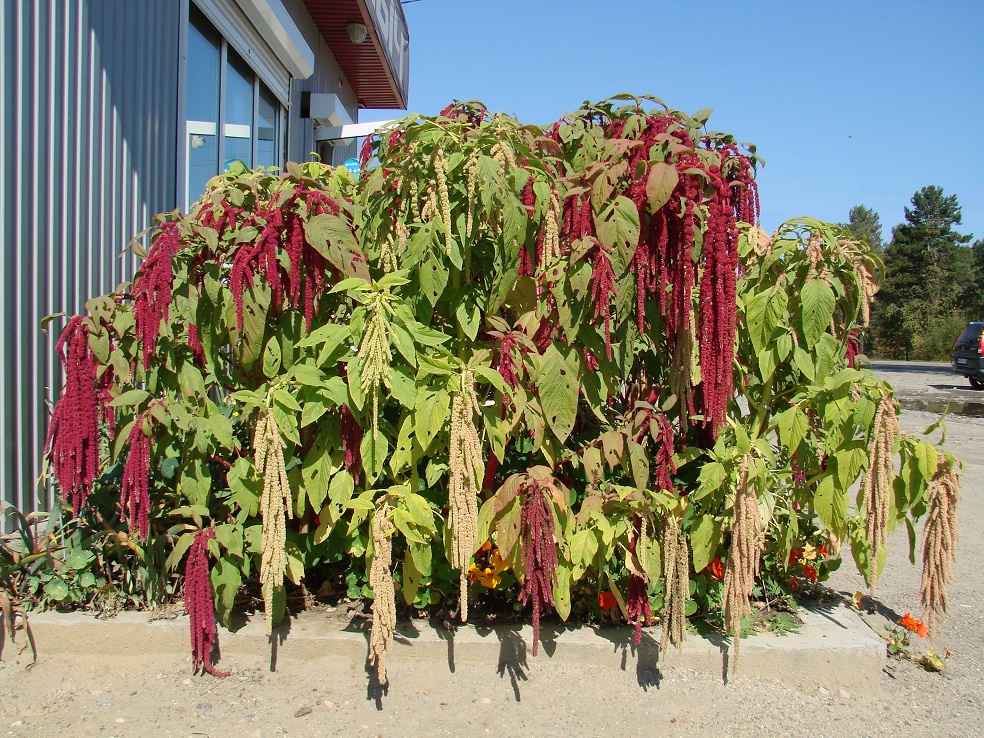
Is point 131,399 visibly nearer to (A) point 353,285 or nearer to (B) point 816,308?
(A) point 353,285

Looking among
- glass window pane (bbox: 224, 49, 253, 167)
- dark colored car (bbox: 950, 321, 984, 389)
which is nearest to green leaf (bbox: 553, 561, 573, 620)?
glass window pane (bbox: 224, 49, 253, 167)

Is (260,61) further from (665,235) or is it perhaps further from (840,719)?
(840,719)

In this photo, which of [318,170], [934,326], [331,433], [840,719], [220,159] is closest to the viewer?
[331,433]

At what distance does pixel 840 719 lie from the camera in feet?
9.11

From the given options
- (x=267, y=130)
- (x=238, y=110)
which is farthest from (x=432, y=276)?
(x=267, y=130)

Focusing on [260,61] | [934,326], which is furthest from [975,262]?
[260,61]

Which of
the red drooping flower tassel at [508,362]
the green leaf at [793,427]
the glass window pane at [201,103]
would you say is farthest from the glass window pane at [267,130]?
the green leaf at [793,427]

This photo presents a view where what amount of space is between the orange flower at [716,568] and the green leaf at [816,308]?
945 mm

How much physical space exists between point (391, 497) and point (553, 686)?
0.97 metres

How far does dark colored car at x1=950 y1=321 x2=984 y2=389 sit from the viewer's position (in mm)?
20656

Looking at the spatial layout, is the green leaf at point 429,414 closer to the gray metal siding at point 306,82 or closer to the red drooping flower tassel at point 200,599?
the red drooping flower tassel at point 200,599

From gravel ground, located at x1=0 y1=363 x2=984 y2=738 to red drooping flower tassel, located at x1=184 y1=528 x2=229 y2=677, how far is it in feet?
0.59

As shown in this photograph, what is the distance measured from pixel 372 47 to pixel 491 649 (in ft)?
29.0

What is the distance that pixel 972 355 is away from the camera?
68.5 ft
